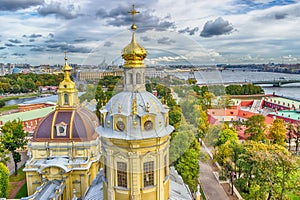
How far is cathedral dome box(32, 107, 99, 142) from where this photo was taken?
26.4 meters

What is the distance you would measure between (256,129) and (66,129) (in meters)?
26.6

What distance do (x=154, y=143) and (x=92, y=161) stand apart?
16.0 metres

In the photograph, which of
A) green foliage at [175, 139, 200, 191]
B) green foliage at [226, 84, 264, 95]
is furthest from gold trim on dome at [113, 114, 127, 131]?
green foliage at [226, 84, 264, 95]

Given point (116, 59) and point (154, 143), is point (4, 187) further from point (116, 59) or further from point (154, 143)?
point (154, 143)

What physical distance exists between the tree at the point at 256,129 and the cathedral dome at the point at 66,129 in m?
23.7

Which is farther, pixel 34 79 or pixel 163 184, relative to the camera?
pixel 34 79

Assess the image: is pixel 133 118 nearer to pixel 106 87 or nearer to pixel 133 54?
pixel 133 54

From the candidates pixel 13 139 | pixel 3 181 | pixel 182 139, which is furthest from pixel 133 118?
pixel 13 139

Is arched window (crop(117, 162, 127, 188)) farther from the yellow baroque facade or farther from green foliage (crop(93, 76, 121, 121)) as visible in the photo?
green foliage (crop(93, 76, 121, 121))

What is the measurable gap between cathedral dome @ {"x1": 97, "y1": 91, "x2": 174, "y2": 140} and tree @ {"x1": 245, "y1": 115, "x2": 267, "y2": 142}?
29717mm

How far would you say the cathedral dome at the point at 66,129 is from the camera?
26.4 meters

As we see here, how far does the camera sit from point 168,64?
55.3 ft

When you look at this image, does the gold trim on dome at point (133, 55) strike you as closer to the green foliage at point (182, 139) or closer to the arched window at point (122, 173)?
the arched window at point (122, 173)

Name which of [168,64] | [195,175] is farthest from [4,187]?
[168,64]
